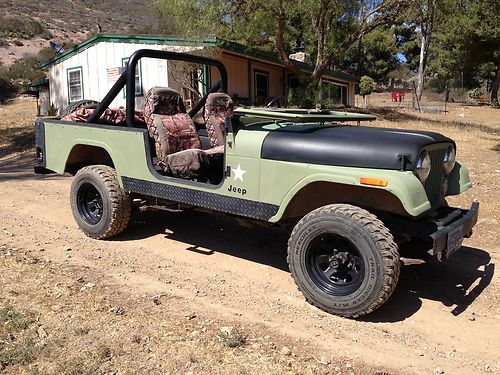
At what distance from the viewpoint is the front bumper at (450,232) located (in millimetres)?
3617

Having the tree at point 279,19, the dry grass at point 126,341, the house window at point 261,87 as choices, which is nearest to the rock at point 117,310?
the dry grass at point 126,341

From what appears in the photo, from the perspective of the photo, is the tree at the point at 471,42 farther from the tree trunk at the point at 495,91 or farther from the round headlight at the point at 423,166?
the round headlight at the point at 423,166

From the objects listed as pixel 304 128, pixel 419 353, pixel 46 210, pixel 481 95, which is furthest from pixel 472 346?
pixel 481 95

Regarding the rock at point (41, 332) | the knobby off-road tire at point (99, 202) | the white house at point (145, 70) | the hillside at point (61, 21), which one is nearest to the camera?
the rock at point (41, 332)

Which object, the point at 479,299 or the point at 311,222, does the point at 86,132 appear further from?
the point at 479,299

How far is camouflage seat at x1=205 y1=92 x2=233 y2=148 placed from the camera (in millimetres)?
5617

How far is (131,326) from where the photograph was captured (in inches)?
138

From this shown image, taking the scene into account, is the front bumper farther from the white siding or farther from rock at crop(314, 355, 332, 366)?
the white siding

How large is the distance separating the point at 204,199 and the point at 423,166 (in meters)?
1.91

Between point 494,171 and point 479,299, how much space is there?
592 cm

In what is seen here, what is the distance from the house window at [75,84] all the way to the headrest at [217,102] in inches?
648

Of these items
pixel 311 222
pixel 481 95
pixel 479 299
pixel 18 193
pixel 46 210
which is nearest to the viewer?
pixel 311 222

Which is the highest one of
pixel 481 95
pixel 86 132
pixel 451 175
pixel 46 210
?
pixel 481 95

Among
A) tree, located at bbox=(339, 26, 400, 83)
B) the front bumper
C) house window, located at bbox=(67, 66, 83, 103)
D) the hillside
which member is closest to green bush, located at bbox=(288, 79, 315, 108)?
house window, located at bbox=(67, 66, 83, 103)
